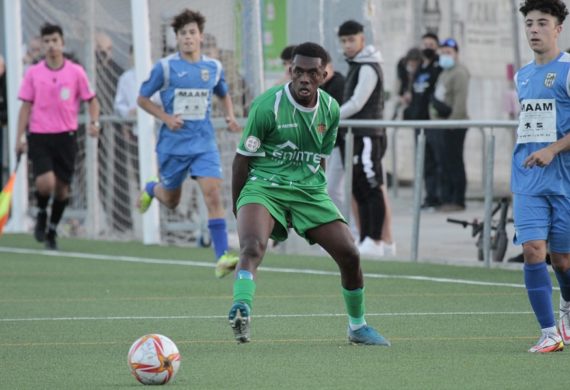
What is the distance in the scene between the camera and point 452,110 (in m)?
22.4

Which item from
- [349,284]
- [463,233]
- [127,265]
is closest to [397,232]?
[463,233]

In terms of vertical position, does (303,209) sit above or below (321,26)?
below

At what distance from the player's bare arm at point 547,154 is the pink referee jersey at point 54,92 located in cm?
934

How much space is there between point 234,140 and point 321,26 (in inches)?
70.7

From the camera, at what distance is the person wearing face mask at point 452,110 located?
863 inches

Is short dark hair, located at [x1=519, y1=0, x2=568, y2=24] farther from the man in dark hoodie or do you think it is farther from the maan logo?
the man in dark hoodie

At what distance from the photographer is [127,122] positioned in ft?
66.1

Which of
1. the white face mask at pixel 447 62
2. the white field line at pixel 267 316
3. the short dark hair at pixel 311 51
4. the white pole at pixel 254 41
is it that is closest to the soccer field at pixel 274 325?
the white field line at pixel 267 316

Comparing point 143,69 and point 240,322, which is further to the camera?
point 143,69

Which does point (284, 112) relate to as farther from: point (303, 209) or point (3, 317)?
point (3, 317)

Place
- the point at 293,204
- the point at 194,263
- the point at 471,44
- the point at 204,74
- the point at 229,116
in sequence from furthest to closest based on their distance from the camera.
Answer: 1. the point at 471,44
2. the point at 194,263
3. the point at 229,116
4. the point at 204,74
5. the point at 293,204

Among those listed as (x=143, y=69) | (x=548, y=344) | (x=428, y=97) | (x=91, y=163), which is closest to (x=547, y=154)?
(x=548, y=344)

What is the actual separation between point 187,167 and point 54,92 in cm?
336

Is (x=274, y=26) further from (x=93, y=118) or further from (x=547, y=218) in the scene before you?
Result: (x=547, y=218)
